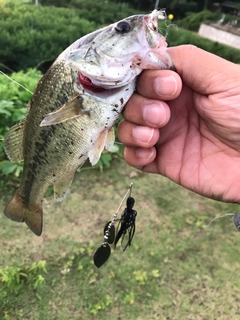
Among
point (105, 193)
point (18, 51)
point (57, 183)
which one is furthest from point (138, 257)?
point (18, 51)

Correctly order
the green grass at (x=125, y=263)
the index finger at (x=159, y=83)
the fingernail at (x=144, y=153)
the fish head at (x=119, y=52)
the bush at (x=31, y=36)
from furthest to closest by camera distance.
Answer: the bush at (x=31, y=36)
the green grass at (x=125, y=263)
the fingernail at (x=144, y=153)
the index finger at (x=159, y=83)
the fish head at (x=119, y=52)

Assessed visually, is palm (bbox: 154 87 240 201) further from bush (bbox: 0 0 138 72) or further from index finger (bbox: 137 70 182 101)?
bush (bbox: 0 0 138 72)

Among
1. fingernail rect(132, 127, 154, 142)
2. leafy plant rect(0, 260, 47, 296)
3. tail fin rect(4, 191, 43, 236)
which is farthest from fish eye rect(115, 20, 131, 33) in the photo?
leafy plant rect(0, 260, 47, 296)

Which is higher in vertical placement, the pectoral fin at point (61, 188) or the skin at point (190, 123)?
the skin at point (190, 123)

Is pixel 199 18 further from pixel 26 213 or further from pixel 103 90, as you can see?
pixel 103 90

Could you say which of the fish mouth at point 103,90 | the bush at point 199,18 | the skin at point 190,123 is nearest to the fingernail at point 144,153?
the skin at point 190,123

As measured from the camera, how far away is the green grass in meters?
2.99

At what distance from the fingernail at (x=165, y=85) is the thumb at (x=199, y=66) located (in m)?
0.18

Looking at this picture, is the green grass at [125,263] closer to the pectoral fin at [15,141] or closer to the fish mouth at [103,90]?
the pectoral fin at [15,141]

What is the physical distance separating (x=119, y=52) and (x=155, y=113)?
38 cm

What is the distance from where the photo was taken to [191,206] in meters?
4.23

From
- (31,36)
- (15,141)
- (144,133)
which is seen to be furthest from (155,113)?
(31,36)

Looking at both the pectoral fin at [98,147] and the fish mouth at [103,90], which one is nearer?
the fish mouth at [103,90]

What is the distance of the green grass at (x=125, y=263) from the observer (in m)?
2.99
